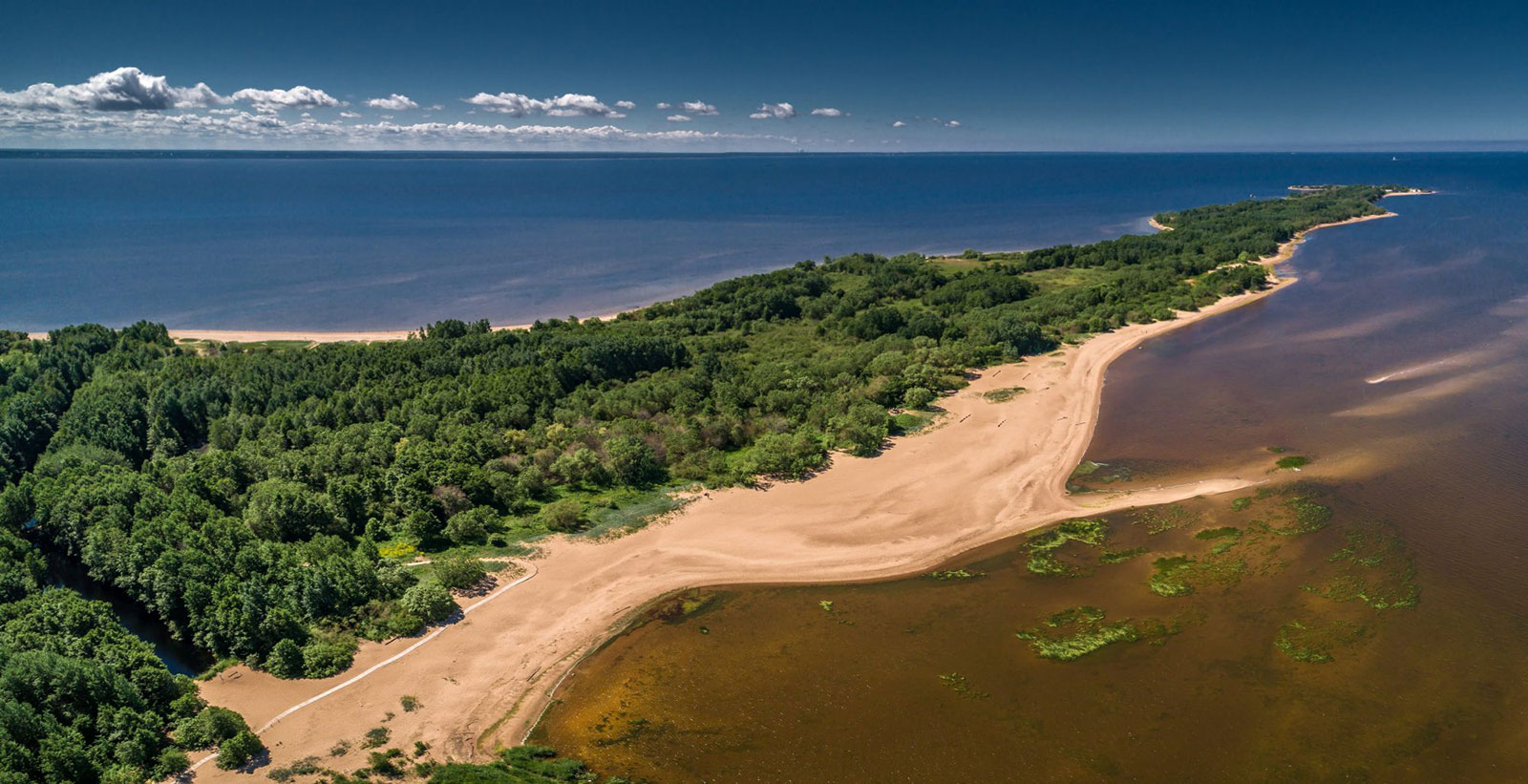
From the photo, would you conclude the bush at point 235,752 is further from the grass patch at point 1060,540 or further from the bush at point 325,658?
the grass patch at point 1060,540

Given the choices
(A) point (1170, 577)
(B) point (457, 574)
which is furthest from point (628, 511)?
(A) point (1170, 577)

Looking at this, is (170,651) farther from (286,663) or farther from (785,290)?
(785,290)

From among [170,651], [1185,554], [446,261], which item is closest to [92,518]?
[170,651]

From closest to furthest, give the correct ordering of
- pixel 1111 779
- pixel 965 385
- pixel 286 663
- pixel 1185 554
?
pixel 1111 779, pixel 286 663, pixel 1185 554, pixel 965 385

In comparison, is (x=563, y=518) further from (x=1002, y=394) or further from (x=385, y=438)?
(x=1002, y=394)

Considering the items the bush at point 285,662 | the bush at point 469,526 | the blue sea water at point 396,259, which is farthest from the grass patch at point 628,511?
the blue sea water at point 396,259
